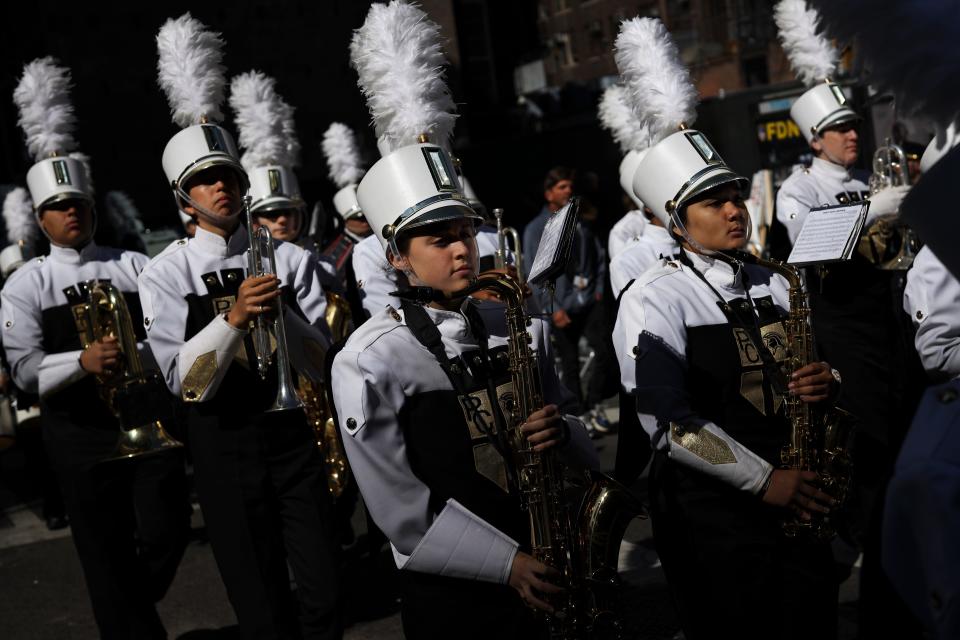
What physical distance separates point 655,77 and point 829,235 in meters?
A: 0.97

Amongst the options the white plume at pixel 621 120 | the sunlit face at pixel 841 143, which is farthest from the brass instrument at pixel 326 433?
the sunlit face at pixel 841 143

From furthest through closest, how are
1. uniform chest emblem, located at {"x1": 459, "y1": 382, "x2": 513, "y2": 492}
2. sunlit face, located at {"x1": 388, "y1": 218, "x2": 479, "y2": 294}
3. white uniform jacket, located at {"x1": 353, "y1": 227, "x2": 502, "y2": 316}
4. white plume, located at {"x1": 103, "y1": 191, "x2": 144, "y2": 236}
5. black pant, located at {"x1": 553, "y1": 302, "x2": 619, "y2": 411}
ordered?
white plume, located at {"x1": 103, "y1": 191, "x2": 144, "y2": 236} → black pant, located at {"x1": 553, "y1": 302, "x2": 619, "y2": 411} → white uniform jacket, located at {"x1": 353, "y1": 227, "x2": 502, "y2": 316} → sunlit face, located at {"x1": 388, "y1": 218, "x2": 479, "y2": 294} → uniform chest emblem, located at {"x1": 459, "y1": 382, "x2": 513, "y2": 492}

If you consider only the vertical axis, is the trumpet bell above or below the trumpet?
below

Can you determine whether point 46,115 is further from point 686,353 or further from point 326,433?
point 686,353

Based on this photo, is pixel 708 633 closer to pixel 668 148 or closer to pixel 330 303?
pixel 668 148

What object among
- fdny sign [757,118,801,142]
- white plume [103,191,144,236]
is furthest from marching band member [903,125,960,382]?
fdny sign [757,118,801,142]

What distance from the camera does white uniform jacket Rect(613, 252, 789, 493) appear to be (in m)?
3.44

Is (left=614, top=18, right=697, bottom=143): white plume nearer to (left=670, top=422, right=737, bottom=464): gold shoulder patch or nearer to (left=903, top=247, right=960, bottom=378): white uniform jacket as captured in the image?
(left=903, top=247, right=960, bottom=378): white uniform jacket

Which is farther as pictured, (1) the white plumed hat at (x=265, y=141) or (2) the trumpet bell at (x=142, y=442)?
(1) the white plumed hat at (x=265, y=141)

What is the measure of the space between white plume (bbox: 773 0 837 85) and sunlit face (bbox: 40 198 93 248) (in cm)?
453

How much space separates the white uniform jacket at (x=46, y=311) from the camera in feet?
19.0

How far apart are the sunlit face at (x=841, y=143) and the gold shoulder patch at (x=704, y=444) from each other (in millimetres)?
3980

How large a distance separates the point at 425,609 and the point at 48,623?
4.20m

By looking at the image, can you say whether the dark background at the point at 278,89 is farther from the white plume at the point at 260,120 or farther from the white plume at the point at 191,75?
the white plume at the point at 191,75
